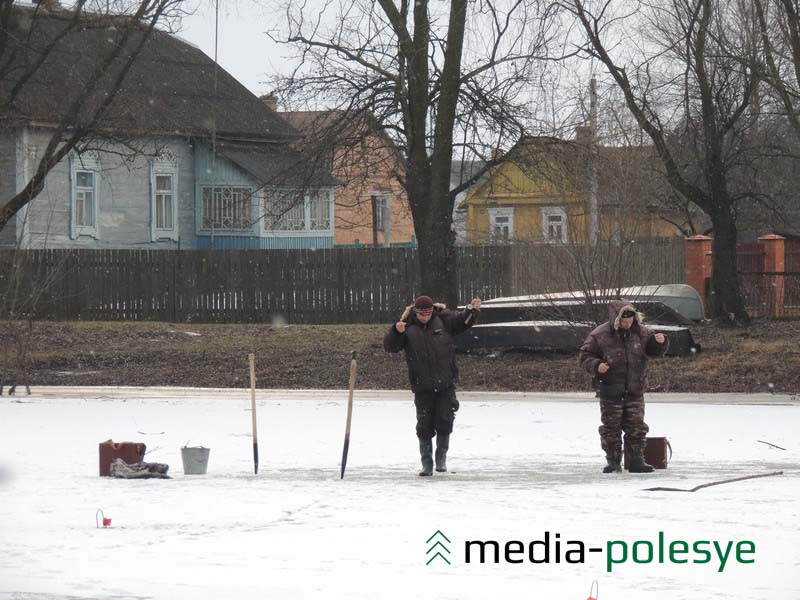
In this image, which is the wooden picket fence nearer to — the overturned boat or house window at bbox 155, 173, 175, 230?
house window at bbox 155, 173, 175, 230

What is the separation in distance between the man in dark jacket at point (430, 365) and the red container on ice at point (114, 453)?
251 centimetres

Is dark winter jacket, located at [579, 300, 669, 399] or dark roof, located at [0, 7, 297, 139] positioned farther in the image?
dark roof, located at [0, 7, 297, 139]

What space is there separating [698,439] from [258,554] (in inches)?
320

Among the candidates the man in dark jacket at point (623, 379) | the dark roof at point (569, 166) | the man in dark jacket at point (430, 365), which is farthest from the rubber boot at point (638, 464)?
the dark roof at point (569, 166)

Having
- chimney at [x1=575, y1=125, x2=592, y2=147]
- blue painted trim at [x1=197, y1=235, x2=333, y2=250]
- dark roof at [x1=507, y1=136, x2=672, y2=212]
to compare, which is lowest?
blue painted trim at [x1=197, y1=235, x2=333, y2=250]

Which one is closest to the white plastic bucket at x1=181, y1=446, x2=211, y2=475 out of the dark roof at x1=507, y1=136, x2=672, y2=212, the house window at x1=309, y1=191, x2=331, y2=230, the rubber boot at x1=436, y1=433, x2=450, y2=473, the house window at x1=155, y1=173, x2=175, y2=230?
the rubber boot at x1=436, y1=433, x2=450, y2=473

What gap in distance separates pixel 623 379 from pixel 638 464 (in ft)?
2.62

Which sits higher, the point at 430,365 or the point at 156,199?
the point at 156,199

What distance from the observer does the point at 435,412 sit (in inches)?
509

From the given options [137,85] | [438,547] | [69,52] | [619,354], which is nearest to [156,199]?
[137,85]

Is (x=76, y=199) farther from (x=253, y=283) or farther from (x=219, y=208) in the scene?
(x=253, y=283)

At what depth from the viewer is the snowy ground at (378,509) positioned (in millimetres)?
7918

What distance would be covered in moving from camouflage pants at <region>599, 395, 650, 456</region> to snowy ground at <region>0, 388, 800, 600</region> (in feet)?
1.19

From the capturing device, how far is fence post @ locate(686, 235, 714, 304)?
31484 mm
